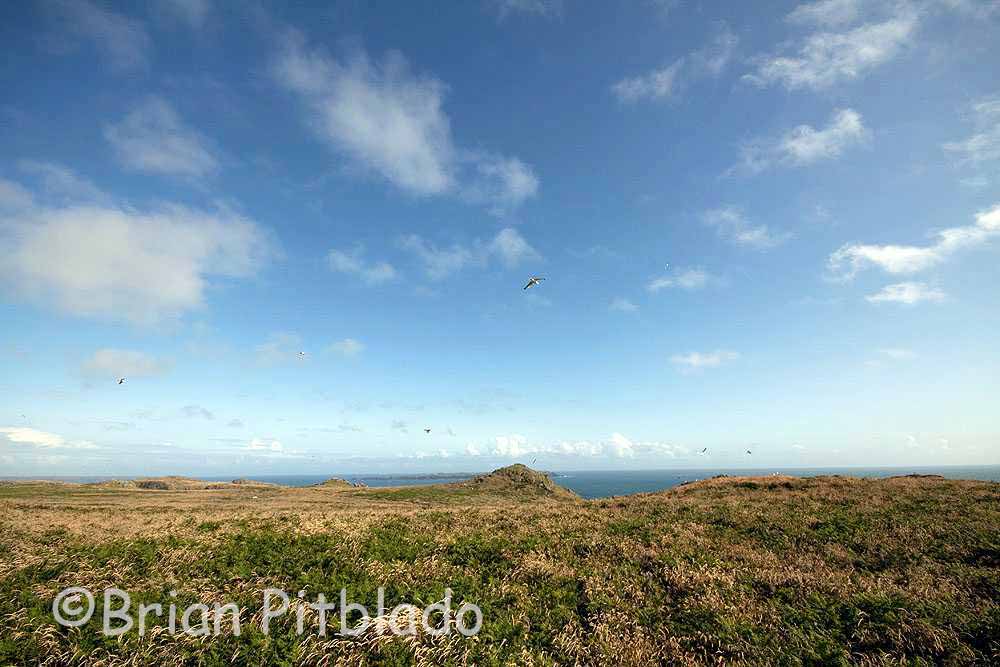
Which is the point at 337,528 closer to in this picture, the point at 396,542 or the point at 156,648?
the point at 396,542

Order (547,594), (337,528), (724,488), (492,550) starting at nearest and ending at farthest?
(547,594) < (492,550) < (337,528) < (724,488)

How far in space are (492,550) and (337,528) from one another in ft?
24.2

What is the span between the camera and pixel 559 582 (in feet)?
50.6

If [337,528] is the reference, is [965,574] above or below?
below

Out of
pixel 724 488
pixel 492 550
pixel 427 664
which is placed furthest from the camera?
pixel 724 488

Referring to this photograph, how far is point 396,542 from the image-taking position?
62.1 feet

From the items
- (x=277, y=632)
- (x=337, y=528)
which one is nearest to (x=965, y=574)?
(x=277, y=632)

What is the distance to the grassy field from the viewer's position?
36.9 feet

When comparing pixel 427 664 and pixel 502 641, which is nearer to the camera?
pixel 427 664

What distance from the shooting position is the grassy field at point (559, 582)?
11.2 meters

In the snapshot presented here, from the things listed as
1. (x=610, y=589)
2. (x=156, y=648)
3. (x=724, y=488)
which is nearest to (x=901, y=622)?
(x=610, y=589)

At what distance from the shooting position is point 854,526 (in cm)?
2195

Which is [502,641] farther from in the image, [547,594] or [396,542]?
[396,542]

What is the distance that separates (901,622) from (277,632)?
651 inches
